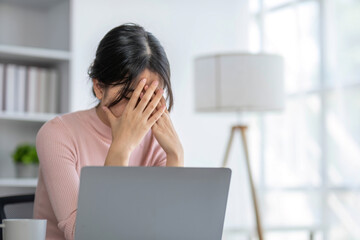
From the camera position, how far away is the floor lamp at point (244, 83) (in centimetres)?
346

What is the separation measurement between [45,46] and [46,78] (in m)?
0.34

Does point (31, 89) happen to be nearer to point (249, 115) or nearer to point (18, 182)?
point (18, 182)

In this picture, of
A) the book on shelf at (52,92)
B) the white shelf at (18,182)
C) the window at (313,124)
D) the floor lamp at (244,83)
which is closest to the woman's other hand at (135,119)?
the floor lamp at (244,83)

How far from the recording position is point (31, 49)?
366 centimetres

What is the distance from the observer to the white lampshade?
346 centimetres

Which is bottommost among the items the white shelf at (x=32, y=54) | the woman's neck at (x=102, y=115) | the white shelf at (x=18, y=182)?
the white shelf at (x=18, y=182)

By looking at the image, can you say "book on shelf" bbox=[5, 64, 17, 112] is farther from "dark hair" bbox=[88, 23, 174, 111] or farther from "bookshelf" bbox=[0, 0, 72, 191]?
"dark hair" bbox=[88, 23, 174, 111]

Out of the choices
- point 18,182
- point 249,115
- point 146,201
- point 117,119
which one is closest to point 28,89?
point 18,182

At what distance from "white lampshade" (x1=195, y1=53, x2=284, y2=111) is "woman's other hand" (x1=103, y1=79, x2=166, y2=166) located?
1.64 m

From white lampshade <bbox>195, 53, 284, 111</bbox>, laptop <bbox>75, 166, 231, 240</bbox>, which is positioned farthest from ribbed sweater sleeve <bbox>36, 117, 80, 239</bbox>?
white lampshade <bbox>195, 53, 284, 111</bbox>

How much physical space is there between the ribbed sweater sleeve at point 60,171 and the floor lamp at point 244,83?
172 centimetres

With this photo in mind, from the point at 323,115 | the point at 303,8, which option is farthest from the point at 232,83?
the point at 303,8

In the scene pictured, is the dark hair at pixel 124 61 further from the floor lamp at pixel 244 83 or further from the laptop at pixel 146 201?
the floor lamp at pixel 244 83

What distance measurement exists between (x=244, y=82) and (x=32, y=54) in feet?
4.11
